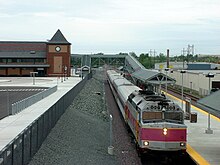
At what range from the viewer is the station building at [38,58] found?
3873 inches

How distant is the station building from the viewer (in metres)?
98.4

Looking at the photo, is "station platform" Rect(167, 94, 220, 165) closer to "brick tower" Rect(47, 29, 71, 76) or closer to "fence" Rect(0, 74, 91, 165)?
"fence" Rect(0, 74, 91, 165)

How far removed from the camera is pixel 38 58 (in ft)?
326

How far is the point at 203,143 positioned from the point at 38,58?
8260 cm

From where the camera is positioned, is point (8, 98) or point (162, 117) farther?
point (8, 98)

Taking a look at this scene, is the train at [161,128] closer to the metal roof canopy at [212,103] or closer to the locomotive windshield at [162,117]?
the locomotive windshield at [162,117]

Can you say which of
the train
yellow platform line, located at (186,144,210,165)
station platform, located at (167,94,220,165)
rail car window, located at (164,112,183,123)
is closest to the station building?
station platform, located at (167,94,220,165)

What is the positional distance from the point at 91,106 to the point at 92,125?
457 inches

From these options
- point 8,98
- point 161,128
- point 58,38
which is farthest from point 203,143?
point 58,38

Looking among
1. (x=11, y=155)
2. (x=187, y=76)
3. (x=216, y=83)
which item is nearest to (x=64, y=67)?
(x=187, y=76)

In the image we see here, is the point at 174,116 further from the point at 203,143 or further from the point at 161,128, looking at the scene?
the point at 203,143

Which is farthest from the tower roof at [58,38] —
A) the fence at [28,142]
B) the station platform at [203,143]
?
the fence at [28,142]

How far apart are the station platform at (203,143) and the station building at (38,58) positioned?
70829mm

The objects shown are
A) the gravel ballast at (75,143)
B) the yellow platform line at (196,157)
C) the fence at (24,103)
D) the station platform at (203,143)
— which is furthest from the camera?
the fence at (24,103)
